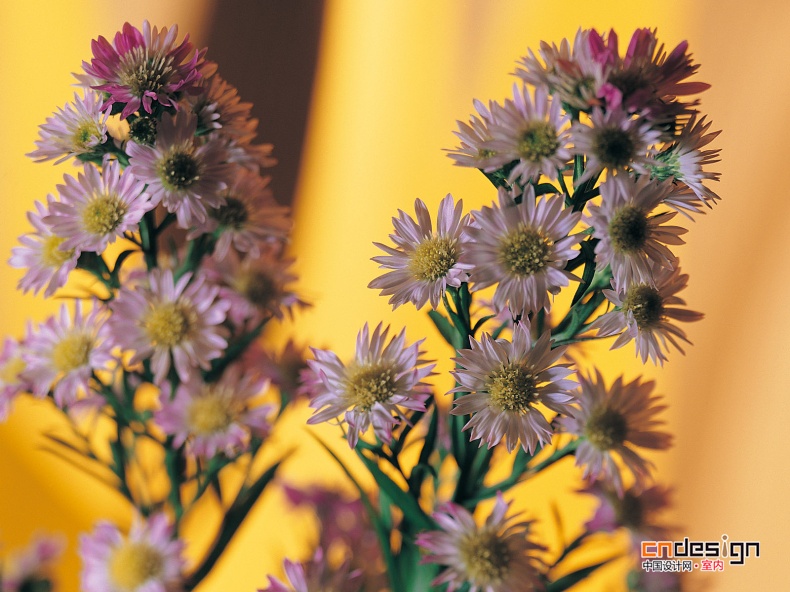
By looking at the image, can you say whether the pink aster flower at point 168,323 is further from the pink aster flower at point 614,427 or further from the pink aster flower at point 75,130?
the pink aster flower at point 614,427

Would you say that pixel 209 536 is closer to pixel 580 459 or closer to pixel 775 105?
pixel 580 459

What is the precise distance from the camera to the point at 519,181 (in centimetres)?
41

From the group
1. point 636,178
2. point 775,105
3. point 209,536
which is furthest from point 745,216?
point 209,536

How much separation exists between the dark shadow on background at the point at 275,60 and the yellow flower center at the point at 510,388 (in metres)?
0.61

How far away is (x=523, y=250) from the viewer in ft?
1.21

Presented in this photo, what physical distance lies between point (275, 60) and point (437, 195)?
11.1 inches

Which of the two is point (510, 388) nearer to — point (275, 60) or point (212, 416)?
point (212, 416)

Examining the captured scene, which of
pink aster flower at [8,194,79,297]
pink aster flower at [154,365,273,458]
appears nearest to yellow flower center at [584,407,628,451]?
pink aster flower at [154,365,273,458]

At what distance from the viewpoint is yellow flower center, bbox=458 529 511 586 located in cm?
44

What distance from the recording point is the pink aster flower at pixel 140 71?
43 cm

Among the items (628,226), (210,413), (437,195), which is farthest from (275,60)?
(628,226)

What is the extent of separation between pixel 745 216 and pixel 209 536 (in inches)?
33.2

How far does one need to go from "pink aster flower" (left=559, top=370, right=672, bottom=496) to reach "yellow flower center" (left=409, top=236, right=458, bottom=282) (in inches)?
5.2

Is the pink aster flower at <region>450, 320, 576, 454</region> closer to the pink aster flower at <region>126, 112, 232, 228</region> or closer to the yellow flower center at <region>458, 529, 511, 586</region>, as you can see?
the yellow flower center at <region>458, 529, 511, 586</region>
